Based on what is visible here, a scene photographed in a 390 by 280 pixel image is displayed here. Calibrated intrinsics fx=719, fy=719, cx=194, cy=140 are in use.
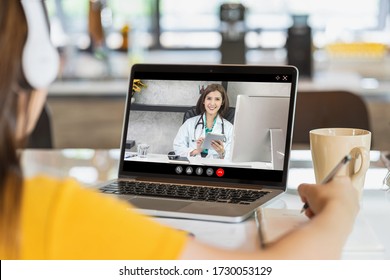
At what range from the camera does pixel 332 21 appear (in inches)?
189

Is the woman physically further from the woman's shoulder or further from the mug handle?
the mug handle

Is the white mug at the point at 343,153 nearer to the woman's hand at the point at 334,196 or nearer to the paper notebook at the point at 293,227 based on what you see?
the paper notebook at the point at 293,227

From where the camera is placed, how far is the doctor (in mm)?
1388

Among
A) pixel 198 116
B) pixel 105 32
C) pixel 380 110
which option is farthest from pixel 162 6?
pixel 198 116

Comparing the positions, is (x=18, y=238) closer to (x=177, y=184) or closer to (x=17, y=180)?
(x=17, y=180)

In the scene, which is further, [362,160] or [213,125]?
[213,125]

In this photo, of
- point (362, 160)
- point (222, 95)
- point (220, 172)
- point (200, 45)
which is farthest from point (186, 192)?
point (200, 45)

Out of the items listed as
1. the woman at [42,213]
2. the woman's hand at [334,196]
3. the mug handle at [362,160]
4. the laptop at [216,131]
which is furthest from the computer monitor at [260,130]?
the woman at [42,213]

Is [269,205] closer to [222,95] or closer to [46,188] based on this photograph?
[222,95]

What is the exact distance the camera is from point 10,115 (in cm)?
68

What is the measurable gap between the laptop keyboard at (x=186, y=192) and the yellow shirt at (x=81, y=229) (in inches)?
21.4

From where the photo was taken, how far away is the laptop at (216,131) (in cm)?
136

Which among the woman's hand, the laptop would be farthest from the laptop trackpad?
the woman's hand

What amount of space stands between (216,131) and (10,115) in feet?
2.41
